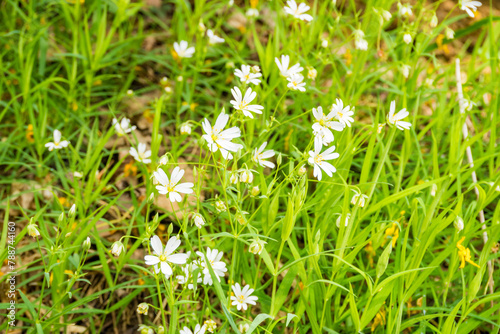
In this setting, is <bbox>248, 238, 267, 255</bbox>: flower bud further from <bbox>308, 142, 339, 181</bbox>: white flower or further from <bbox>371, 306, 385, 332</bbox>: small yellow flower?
<bbox>371, 306, 385, 332</bbox>: small yellow flower

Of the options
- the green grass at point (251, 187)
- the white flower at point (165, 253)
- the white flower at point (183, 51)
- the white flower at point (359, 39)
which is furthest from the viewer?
the white flower at point (183, 51)

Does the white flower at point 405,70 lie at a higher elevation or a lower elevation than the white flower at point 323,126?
lower

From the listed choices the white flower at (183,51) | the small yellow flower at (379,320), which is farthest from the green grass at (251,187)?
the white flower at (183,51)

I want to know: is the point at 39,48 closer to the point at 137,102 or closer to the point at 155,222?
the point at 137,102

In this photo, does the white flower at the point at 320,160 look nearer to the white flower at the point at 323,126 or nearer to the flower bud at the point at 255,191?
the white flower at the point at 323,126

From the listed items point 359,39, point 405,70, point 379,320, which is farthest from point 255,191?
point 405,70

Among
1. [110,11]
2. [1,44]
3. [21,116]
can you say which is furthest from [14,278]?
[110,11]

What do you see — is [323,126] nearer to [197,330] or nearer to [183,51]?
[197,330]

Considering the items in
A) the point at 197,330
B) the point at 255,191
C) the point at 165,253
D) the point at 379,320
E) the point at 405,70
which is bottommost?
the point at 379,320
